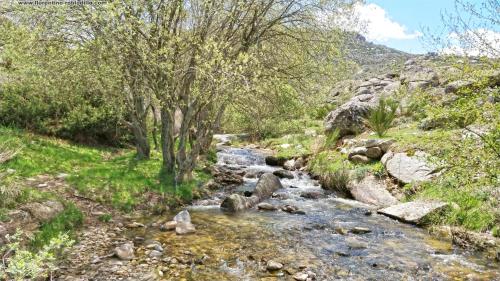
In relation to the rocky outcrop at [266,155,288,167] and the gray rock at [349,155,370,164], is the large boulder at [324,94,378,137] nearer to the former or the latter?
the rocky outcrop at [266,155,288,167]

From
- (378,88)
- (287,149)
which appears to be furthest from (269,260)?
(378,88)

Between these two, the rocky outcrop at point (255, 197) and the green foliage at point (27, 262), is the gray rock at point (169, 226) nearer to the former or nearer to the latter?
the rocky outcrop at point (255, 197)

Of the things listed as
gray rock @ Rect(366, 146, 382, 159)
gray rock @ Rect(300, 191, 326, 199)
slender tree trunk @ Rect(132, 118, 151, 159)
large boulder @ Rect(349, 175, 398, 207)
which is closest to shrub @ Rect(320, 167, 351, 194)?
large boulder @ Rect(349, 175, 398, 207)

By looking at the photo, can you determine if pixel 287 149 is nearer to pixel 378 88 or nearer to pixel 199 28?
pixel 199 28

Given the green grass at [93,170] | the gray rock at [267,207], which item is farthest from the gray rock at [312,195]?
the green grass at [93,170]

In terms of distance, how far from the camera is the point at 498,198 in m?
10.3

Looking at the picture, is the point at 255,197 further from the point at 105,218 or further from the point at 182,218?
the point at 105,218

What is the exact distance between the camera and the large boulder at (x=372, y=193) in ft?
48.5

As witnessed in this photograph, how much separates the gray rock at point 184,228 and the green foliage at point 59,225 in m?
2.38

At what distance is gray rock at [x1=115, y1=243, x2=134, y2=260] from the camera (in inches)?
343

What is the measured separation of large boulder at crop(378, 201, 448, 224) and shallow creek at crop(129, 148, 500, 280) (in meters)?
0.32

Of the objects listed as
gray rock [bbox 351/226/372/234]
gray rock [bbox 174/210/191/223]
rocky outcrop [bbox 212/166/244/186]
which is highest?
gray rock [bbox 351/226/372/234]

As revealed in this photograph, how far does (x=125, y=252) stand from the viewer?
8828 mm

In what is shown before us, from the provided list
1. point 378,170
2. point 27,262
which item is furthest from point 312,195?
point 27,262
